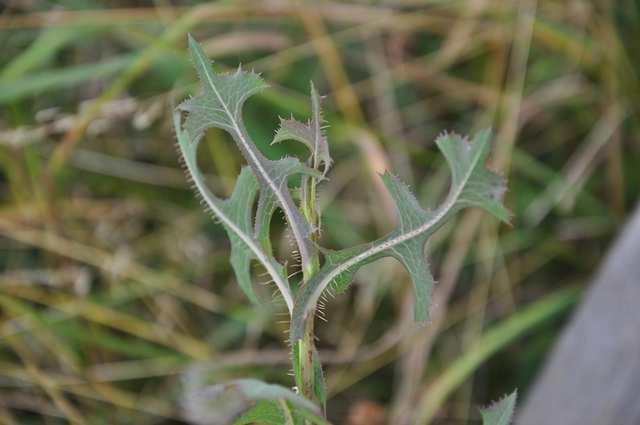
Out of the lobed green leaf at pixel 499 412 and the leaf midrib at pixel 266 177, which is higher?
the leaf midrib at pixel 266 177

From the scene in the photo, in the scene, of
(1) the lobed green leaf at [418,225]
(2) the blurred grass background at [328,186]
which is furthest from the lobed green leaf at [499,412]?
(2) the blurred grass background at [328,186]

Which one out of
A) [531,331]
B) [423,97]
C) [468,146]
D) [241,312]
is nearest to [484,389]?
[531,331]

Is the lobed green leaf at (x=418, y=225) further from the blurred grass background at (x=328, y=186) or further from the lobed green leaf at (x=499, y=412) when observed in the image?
the blurred grass background at (x=328, y=186)

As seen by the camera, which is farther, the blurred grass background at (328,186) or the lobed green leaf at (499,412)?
the blurred grass background at (328,186)

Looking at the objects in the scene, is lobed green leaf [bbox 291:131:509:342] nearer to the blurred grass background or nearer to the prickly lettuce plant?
the prickly lettuce plant

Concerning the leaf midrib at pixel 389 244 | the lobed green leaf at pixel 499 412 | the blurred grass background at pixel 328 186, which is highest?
the blurred grass background at pixel 328 186

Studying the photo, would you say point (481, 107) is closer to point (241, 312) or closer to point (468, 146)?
point (241, 312)

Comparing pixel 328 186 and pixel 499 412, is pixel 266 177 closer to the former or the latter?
pixel 499 412
